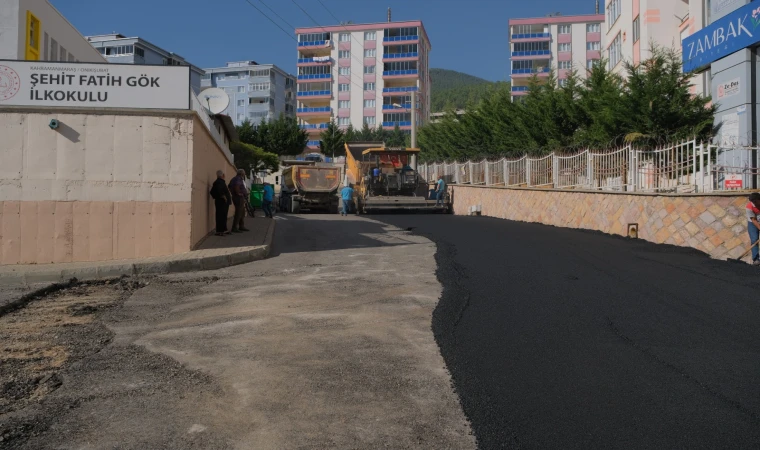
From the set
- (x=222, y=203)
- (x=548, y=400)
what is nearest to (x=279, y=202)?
(x=222, y=203)

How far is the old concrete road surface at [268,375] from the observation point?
4.16 meters

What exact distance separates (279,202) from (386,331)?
29413 millimetres

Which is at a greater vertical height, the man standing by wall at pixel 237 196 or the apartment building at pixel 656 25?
the apartment building at pixel 656 25

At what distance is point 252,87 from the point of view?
111 metres

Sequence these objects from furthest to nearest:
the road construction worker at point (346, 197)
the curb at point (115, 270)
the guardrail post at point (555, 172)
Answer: the road construction worker at point (346, 197), the guardrail post at point (555, 172), the curb at point (115, 270)

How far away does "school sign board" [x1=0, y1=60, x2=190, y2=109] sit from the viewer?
12.9 metres

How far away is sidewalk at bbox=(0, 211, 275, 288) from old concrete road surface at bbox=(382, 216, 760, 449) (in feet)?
13.2

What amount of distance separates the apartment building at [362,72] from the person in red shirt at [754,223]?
76.5m

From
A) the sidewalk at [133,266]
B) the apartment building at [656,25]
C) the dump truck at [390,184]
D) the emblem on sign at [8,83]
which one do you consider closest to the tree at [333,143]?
the dump truck at [390,184]

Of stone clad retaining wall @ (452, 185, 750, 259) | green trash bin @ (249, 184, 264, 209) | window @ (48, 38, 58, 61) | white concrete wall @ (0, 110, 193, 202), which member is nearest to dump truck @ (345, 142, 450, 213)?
green trash bin @ (249, 184, 264, 209)

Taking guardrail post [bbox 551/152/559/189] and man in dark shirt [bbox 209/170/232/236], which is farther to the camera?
guardrail post [bbox 551/152/559/189]

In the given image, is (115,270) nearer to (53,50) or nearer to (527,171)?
(53,50)

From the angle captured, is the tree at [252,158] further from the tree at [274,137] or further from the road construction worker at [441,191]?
the road construction worker at [441,191]

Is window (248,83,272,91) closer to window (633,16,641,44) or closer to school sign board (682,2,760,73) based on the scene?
window (633,16,641,44)
